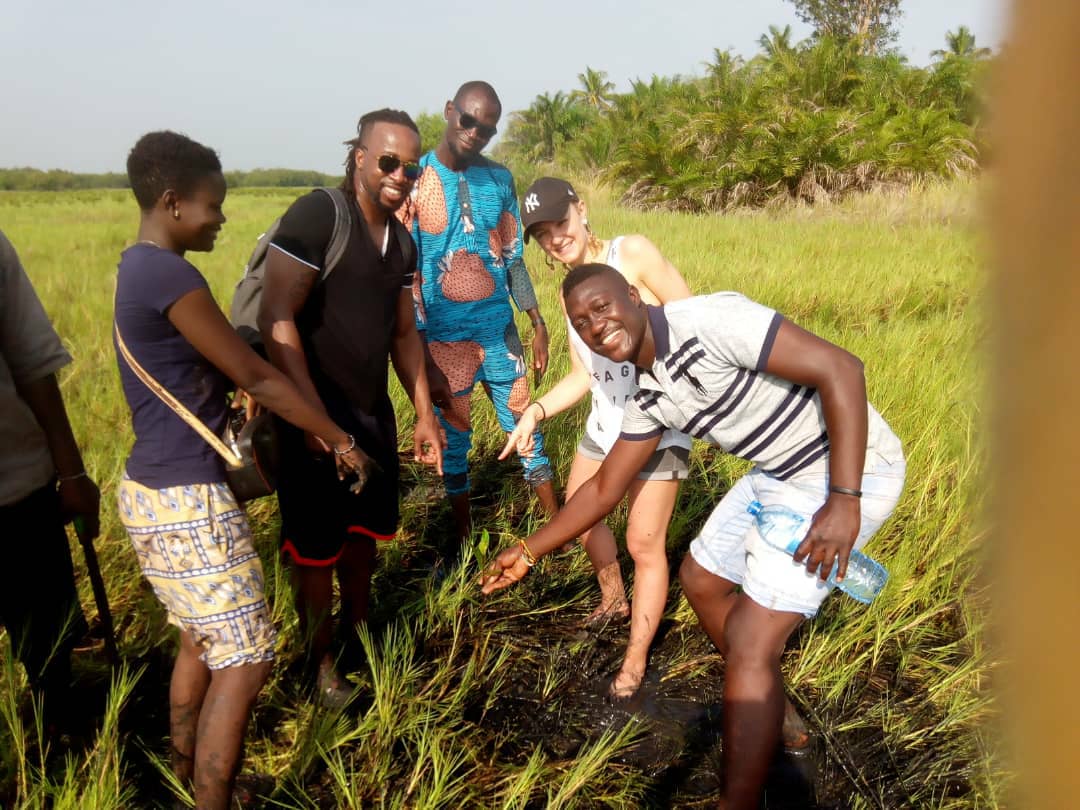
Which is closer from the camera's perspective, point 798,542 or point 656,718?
point 798,542

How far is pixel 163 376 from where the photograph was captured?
66.7 inches

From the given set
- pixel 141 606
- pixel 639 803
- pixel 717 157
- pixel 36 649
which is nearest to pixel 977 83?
pixel 639 803

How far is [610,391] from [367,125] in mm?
1134

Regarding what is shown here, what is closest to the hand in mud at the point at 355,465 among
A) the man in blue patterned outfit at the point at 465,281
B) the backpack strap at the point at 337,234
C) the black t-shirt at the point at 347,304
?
the black t-shirt at the point at 347,304

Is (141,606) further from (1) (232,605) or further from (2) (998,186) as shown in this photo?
(2) (998,186)

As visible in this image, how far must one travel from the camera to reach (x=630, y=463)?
83.8 inches

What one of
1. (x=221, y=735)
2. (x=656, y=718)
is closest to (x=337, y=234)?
(x=221, y=735)

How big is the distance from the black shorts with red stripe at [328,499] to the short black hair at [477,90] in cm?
146

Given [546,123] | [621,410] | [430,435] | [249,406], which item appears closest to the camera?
[249,406]

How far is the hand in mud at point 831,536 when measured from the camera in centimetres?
173

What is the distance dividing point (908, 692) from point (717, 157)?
1254cm

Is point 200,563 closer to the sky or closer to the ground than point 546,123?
closer to the ground

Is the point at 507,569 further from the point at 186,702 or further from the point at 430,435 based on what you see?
the point at 186,702

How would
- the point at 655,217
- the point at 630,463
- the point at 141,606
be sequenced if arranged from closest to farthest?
the point at 630,463 → the point at 141,606 → the point at 655,217
